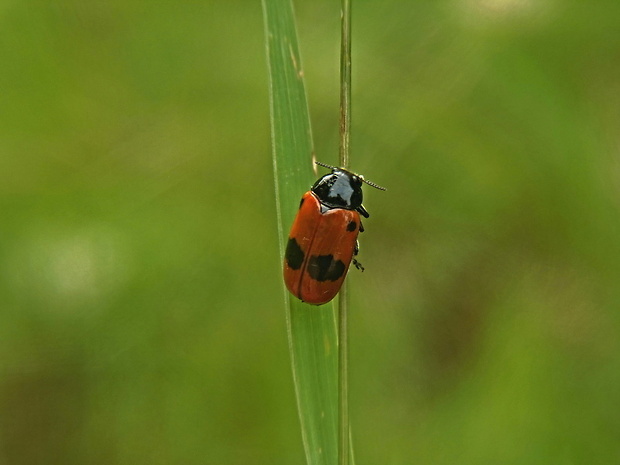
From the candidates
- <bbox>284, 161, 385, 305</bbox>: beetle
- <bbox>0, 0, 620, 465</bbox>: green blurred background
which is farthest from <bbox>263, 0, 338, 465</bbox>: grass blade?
<bbox>0, 0, 620, 465</bbox>: green blurred background

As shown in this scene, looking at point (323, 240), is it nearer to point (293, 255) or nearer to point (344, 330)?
→ point (293, 255)

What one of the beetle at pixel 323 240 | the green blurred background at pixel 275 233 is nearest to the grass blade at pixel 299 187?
the beetle at pixel 323 240

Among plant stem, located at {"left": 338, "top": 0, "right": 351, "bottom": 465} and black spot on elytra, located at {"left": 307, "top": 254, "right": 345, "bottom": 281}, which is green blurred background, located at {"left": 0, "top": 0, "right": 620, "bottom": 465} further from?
plant stem, located at {"left": 338, "top": 0, "right": 351, "bottom": 465}

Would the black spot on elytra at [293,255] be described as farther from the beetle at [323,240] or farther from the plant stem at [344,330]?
the plant stem at [344,330]

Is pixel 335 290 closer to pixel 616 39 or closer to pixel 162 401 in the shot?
pixel 162 401

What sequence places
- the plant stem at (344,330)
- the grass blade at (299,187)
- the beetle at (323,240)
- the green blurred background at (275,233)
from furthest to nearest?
the green blurred background at (275,233) → the beetle at (323,240) → the grass blade at (299,187) → the plant stem at (344,330)

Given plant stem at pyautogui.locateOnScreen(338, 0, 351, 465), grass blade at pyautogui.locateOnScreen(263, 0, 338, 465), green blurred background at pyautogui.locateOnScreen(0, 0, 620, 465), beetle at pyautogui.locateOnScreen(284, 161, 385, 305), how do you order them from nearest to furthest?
1. plant stem at pyautogui.locateOnScreen(338, 0, 351, 465)
2. grass blade at pyautogui.locateOnScreen(263, 0, 338, 465)
3. beetle at pyautogui.locateOnScreen(284, 161, 385, 305)
4. green blurred background at pyautogui.locateOnScreen(0, 0, 620, 465)

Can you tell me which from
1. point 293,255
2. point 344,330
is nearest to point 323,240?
point 293,255
